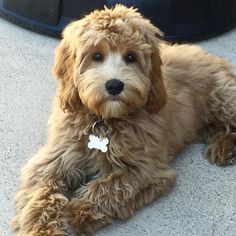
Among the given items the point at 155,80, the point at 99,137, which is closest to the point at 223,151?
the point at 155,80

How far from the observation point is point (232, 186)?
3.58 m

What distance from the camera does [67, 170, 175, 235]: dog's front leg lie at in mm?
3096

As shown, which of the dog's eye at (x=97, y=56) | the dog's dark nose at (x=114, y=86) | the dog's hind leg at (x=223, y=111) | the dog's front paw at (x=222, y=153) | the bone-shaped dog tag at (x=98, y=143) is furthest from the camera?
the dog's hind leg at (x=223, y=111)

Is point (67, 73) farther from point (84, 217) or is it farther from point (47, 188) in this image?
point (84, 217)

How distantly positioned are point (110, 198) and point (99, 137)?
332 millimetres

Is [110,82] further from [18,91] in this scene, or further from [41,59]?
[41,59]

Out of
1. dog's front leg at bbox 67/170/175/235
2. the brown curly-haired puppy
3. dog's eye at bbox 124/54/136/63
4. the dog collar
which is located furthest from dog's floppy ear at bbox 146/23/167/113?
dog's front leg at bbox 67/170/175/235

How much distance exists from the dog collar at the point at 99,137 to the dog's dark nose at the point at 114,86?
327 millimetres

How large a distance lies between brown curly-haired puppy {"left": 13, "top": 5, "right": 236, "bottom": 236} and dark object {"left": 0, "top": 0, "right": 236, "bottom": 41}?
1.29 meters

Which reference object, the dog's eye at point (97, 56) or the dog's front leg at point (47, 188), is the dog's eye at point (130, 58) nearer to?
the dog's eye at point (97, 56)

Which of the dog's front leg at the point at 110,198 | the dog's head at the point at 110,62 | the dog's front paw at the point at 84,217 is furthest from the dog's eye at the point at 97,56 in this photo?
the dog's front paw at the point at 84,217

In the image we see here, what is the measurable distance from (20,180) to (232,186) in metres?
1.21

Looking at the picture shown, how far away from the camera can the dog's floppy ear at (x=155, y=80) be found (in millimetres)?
3188

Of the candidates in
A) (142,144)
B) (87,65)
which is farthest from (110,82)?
(142,144)
